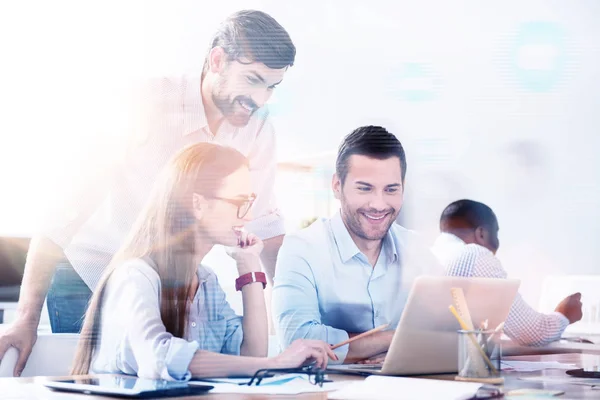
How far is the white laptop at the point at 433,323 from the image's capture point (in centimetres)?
153

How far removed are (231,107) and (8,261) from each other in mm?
746

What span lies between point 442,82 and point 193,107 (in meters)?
0.71

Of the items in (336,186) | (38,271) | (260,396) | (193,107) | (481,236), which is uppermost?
(193,107)

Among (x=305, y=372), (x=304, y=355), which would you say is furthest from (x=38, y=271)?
(x=305, y=372)

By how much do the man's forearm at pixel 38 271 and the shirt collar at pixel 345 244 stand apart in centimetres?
78

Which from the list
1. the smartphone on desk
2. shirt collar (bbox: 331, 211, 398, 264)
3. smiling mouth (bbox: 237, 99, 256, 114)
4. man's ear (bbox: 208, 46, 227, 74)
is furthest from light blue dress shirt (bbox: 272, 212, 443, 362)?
the smartphone on desk

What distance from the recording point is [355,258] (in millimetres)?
2436

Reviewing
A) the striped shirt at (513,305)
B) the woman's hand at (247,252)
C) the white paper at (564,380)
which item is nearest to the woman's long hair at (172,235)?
the woman's hand at (247,252)

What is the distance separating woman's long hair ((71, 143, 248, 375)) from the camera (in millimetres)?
2049

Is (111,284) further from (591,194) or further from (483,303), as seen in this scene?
(591,194)

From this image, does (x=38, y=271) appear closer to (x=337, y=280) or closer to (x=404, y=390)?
(x=337, y=280)

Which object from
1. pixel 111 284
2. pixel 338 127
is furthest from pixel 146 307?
pixel 338 127

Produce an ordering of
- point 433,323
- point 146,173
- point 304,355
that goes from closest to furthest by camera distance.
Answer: point 433,323
point 304,355
point 146,173

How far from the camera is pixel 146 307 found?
6.12 ft
